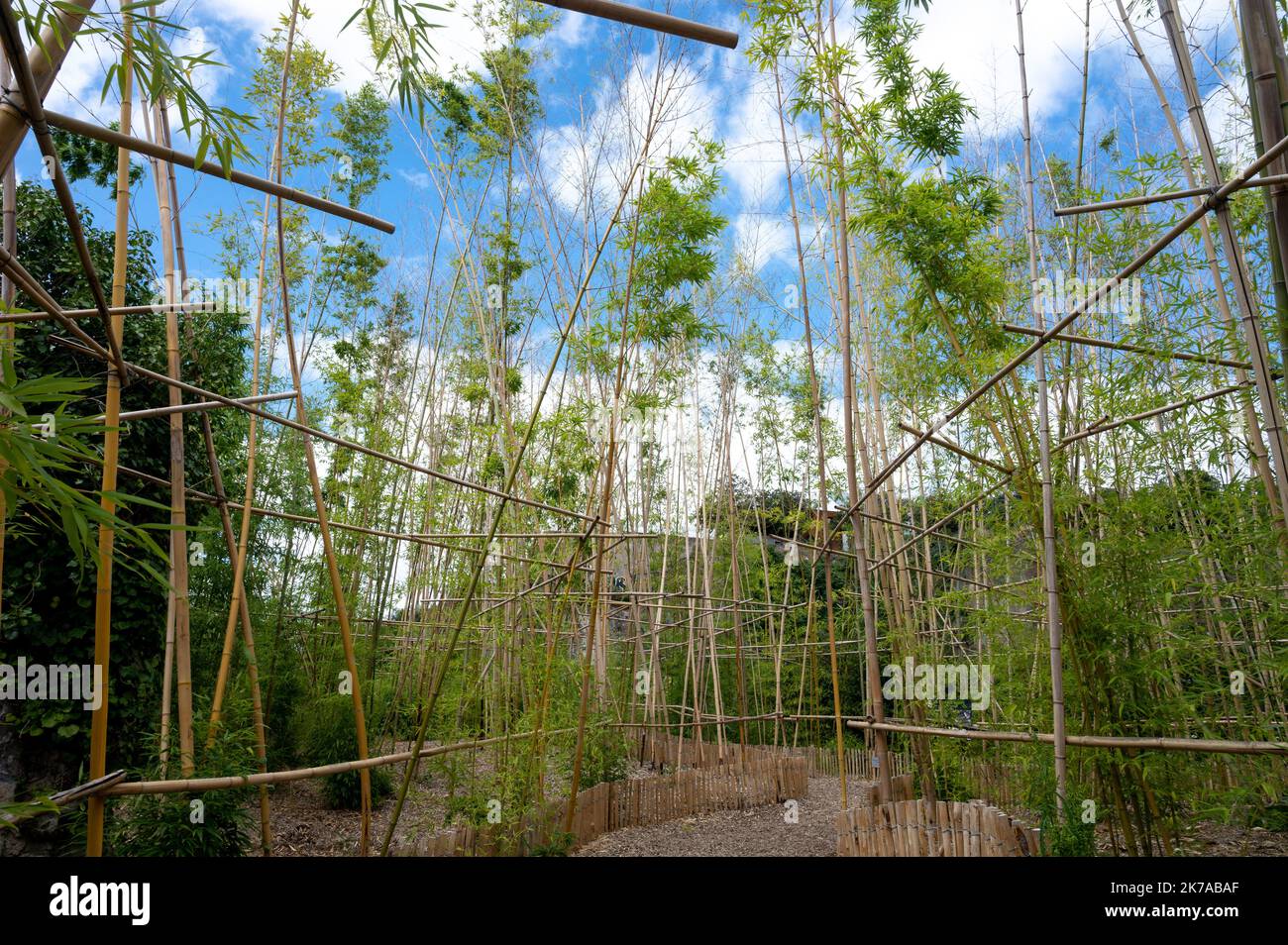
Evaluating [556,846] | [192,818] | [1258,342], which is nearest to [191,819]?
[192,818]

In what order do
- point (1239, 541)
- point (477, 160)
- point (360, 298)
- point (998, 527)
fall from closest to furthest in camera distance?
point (1239, 541), point (998, 527), point (477, 160), point (360, 298)

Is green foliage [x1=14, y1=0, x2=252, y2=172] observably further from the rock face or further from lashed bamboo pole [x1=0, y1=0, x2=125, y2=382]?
the rock face

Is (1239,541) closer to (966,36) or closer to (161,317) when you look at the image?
(966,36)

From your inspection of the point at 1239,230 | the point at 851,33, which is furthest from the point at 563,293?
the point at 1239,230

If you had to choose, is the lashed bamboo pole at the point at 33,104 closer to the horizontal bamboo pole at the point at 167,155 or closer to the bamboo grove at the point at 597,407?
the bamboo grove at the point at 597,407

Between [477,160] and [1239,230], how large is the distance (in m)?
4.70

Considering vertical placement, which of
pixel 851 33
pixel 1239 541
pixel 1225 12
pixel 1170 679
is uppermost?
pixel 851 33

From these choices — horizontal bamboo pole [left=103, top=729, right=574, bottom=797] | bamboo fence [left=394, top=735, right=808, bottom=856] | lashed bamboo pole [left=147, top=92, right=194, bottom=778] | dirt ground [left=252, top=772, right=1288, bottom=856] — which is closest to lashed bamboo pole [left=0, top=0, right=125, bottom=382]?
horizontal bamboo pole [left=103, top=729, right=574, bottom=797]

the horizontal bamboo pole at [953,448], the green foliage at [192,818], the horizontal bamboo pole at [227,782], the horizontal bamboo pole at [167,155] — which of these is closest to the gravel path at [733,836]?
the horizontal bamboo pole at [227,782]

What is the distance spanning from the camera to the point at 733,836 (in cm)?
524

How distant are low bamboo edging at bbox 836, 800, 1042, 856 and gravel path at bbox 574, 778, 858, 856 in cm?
97

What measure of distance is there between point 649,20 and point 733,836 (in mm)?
5205

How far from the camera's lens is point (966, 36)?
187 inches
